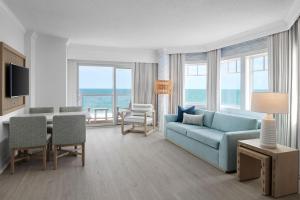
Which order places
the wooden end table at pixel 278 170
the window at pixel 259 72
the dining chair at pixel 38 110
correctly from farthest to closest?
the window at pixel 259 72, the dining chair at pixel 38 110, the wooden end table at pixel 278 170

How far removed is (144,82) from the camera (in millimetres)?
7316

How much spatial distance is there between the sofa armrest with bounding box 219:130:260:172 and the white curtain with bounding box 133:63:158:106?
4145 millimetres

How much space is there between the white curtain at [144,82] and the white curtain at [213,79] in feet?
6.29

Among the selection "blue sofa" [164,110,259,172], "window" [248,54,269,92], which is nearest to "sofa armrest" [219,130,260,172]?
"blue sofa" [164,110,259,172]

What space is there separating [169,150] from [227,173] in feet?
4.85

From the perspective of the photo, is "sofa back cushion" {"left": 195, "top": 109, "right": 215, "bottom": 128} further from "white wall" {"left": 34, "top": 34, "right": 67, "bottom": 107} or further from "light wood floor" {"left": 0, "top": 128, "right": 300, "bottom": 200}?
"white wall" {"left": 34, "top": 34, "right": 67, "bottom": 107}

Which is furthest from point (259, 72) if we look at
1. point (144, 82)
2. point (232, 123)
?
point (144, 82)

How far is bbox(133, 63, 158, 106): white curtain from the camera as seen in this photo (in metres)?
7.24

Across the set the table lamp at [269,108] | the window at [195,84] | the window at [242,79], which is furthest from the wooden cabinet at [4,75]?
the window at [242,79]

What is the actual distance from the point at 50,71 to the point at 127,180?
11.5 ft

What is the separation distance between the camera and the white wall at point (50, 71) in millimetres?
5145

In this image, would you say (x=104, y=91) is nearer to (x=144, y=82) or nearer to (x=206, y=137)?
(x=144, y=82)

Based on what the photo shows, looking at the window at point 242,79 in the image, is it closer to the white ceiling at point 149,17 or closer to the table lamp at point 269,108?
the white ceiling at point 149,17

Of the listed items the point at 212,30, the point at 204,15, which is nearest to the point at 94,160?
the point at 204,15
